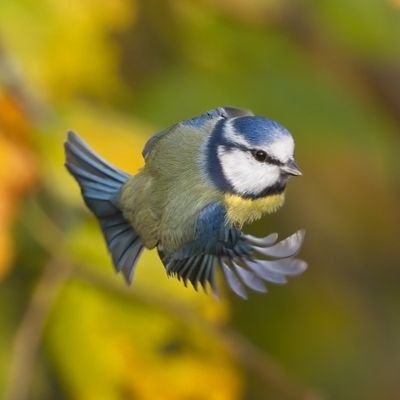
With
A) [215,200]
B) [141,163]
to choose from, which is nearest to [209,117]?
[215,200]

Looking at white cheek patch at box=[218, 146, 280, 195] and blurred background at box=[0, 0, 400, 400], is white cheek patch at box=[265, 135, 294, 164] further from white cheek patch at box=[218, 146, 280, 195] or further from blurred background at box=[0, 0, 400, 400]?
blurred background at box=[0, 0, 400, 400]

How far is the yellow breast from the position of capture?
0.61 meters

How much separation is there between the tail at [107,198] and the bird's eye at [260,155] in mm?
128

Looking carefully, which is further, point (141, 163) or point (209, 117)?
point (141, 163)

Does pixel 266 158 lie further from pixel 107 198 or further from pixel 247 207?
pixel 107 198

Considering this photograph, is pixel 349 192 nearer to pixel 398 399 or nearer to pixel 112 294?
pixel 398 399

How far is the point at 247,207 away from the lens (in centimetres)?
61

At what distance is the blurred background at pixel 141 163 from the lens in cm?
139

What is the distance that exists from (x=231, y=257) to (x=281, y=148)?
7 cm

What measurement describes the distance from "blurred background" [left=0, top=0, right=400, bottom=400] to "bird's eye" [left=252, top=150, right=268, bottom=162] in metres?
0.62

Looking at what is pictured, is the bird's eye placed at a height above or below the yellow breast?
above

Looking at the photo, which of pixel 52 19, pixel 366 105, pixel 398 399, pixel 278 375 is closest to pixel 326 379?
pixel 398 399

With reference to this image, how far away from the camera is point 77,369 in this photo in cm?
143

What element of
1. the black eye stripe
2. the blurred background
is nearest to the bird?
the black eye stripe
